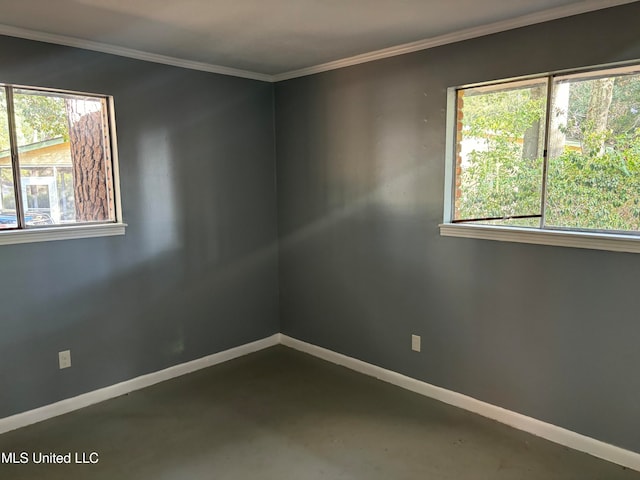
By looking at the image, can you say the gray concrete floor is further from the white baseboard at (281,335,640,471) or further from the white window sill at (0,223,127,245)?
the white window sill at (0,223,127,245)

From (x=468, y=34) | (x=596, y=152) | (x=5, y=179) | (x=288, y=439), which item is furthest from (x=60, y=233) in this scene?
(x=596, y=152)

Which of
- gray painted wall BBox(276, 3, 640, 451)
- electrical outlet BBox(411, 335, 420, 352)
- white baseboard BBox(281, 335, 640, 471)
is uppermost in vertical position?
gray painted wall BBox(276, 3, 640, 451)

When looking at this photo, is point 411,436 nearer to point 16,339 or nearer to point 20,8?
point 16,339

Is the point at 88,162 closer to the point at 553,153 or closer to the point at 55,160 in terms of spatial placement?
the point at 55,160

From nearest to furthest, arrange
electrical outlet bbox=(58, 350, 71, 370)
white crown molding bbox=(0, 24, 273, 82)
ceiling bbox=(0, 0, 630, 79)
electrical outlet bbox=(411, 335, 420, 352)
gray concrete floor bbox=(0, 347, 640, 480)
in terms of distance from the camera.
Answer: ceiling bbox=(0, 0, 630, 79) < gray concrete floor bbox=(0, 347, 640, 480) < white crown molding bbox=(0, 24, 273, 82) < electrical outlet bbox=(58, 350, 71, 370) < electrical outlet bbox=(411, 335, 420, 352)

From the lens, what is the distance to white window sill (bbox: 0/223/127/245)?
2.72 m

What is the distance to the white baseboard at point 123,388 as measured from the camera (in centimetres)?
284

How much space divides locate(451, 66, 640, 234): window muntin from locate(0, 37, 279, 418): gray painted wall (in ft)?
5.79

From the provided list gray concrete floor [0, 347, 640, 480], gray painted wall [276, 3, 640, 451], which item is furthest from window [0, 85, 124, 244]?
gray painted wall [276, 3, 640, 451]

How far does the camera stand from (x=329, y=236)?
373 cm

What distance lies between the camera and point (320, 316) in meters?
3.90

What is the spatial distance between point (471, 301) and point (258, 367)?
179cm

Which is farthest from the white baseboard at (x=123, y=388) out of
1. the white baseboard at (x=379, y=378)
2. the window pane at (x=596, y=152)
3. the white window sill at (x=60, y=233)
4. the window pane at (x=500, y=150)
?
the window pane at (x=596, y=152)

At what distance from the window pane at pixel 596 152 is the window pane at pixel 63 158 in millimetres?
2856
